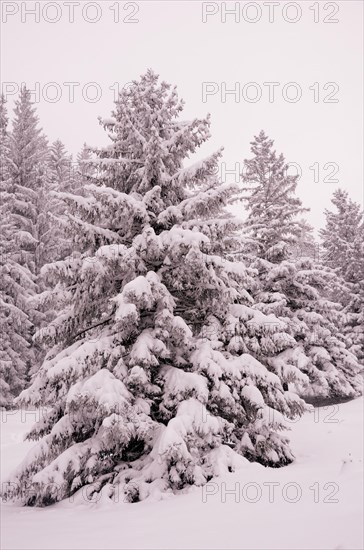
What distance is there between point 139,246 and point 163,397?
3.05 m

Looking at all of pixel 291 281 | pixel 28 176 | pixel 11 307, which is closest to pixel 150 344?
pixel 291 281

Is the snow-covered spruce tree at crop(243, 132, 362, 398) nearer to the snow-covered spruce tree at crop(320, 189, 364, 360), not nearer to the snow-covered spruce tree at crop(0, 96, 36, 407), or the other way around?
the snow-covered spruce tree at crop(320, 189, 364, 360)

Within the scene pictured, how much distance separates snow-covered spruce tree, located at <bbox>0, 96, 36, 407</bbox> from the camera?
20.0 metres

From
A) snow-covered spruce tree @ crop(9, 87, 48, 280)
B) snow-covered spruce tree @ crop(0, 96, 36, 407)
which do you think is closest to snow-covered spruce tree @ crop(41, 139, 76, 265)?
snow-covered spruce tree @ crop(9, 87, 48, 280)

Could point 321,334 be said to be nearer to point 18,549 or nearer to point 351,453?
point 351,453

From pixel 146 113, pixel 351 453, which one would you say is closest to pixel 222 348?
pixel 351 453

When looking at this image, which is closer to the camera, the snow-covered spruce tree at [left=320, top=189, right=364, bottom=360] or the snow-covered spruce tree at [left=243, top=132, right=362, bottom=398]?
the snow-covered spruce tree at [left=243, top=132, right=362, bottom=398]

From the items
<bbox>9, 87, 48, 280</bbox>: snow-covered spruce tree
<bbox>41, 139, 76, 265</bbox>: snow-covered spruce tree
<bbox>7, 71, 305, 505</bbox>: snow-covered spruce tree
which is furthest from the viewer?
<bbox>9, 87, 48, 280</bbox>: snow-covered spruce tree

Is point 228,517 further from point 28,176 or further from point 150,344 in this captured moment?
point 28,176

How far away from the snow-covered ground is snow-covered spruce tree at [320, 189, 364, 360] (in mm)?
16961

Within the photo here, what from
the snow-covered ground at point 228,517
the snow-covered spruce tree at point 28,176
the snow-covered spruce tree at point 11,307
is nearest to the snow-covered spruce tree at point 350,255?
the snow-covered ground at point 228,517

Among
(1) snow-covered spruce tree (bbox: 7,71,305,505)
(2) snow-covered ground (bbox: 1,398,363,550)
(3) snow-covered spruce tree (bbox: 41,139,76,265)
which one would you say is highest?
(3) snow-covered spruce tree (bbox: 41,139,76,265)

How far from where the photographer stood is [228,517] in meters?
5.55

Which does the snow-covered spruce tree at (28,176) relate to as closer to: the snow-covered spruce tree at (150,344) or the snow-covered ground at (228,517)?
the snow-covered spruce tree at (150,344)
